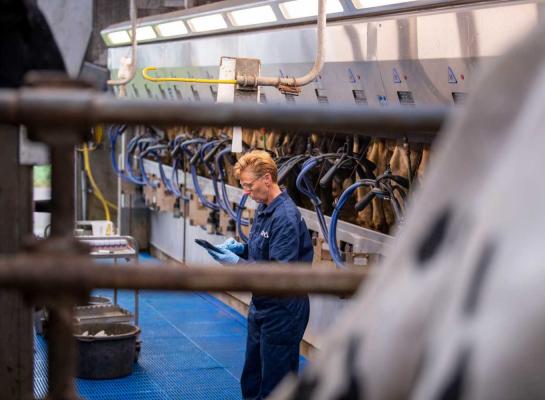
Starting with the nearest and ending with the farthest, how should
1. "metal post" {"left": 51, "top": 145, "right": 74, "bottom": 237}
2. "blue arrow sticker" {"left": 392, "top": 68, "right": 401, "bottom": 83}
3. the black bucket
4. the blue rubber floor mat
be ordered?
"metal post" {"left": 51, "top": 145, "right": 74, "bottom": 237} < "blue arrow sticker" {"left": 392, "top": 68, "right": 401, "bottom": 83} < the blue rubber floor mat < the black bucket

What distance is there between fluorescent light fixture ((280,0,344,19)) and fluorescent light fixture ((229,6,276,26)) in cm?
20

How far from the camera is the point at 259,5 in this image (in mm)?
6262

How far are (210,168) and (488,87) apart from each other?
741cm

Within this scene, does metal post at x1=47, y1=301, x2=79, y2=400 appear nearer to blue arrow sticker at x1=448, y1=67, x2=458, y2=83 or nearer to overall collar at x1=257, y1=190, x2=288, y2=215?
blue arrow sticker at x1=448, y1=67, x2=458, y2=83

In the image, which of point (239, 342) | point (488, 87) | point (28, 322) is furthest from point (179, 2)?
point (488, 87)

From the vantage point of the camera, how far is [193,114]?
4.32 ft

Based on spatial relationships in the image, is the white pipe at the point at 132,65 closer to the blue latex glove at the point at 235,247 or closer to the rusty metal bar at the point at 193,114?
the blue latex glove at the point at 235,247

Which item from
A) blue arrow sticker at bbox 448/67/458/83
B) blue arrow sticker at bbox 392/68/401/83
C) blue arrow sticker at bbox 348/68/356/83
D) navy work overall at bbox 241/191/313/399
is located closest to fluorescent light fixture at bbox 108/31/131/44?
blue arrow sticker at bbox 348/68/356/83

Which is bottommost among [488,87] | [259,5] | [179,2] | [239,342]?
[239,342]

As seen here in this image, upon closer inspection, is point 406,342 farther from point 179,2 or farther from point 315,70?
point 179,2

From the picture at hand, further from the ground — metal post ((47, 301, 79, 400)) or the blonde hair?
the blonde hair

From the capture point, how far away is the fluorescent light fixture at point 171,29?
327 inches

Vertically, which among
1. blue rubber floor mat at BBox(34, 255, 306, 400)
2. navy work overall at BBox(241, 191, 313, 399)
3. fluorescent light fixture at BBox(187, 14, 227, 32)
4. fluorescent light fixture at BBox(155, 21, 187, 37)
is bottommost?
blue rubber floor mat at BBox(34, 255, 306, 400)

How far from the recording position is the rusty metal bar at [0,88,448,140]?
127 centimetres
